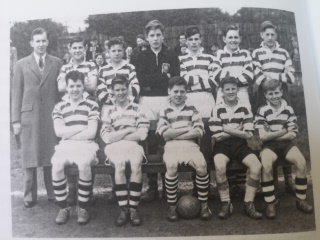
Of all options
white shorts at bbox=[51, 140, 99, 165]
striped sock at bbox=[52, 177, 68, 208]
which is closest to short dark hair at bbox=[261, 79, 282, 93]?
white shorts at bbox=[51, 140, 99, 165]

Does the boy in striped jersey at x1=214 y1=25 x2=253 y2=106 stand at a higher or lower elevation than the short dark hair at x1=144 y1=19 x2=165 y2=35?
lower

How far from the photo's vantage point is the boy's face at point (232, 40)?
96 cm

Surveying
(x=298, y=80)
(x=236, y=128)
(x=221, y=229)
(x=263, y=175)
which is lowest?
(x=221, y=229)

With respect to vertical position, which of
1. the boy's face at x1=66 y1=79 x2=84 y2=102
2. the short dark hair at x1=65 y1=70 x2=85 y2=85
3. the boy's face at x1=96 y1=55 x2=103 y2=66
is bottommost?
the boy's face at x1=66 y1=79 x2=84 y2=102

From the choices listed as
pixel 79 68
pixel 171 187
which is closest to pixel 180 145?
pixel 171 187

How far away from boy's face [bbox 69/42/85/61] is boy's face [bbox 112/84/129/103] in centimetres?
12

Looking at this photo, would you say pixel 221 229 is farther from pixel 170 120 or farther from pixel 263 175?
pixel 170 120

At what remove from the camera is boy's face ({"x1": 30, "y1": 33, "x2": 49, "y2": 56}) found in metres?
0.97

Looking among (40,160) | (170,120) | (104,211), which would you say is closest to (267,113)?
(170,120)

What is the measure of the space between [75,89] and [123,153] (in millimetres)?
208

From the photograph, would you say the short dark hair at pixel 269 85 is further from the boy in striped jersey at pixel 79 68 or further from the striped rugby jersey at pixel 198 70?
the boy in striped jersey at pixel 79 68

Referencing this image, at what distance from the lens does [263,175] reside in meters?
0.92

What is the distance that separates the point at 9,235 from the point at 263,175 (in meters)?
0.63

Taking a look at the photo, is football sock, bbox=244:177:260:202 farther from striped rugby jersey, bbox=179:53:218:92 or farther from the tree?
the tree
